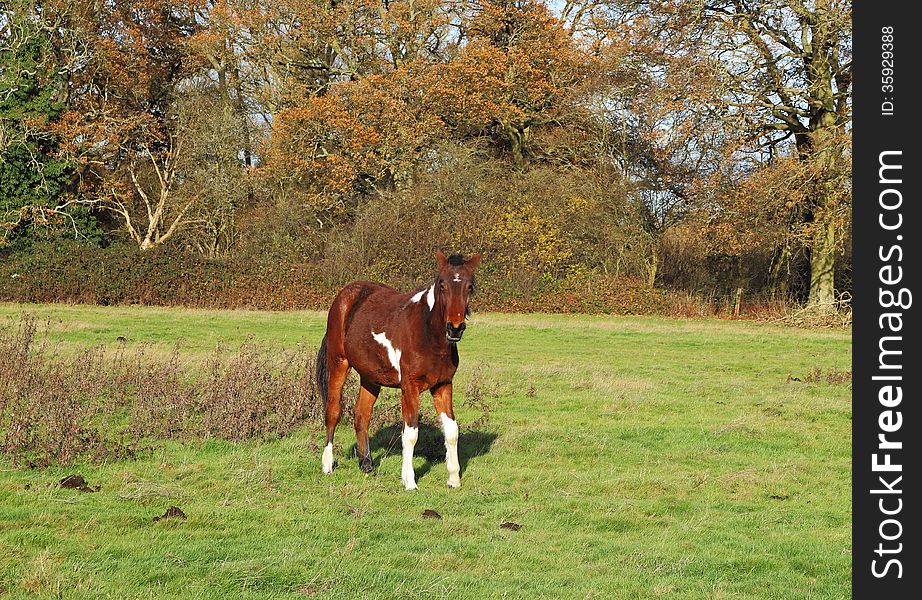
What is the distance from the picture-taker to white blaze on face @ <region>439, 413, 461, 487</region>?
923 centimetres

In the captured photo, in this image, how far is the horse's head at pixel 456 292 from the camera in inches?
321

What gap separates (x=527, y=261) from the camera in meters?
38.1

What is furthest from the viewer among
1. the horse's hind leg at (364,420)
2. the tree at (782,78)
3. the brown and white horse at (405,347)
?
the tree at (782,78)

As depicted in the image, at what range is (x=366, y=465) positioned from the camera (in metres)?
9.98

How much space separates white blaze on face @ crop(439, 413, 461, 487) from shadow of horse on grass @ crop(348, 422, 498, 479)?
2.14 ft

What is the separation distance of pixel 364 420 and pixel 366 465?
1.66ft

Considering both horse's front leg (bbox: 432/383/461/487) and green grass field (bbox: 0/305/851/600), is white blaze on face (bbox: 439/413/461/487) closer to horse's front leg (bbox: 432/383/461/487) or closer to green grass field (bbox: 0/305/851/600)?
horse's front leg (bbox: 432/383/461/487)

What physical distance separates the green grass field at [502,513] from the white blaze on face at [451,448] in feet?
0.84

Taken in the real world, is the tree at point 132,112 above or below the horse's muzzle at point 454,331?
above

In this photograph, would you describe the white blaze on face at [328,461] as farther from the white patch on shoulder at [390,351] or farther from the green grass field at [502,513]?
the white patch on shoulder at [390,351]

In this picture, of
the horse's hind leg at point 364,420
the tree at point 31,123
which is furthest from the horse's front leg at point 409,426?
the tree at point 31,123

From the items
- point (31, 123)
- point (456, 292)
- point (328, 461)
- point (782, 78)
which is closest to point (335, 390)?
point (328, 461)

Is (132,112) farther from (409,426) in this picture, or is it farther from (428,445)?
(409,426)
